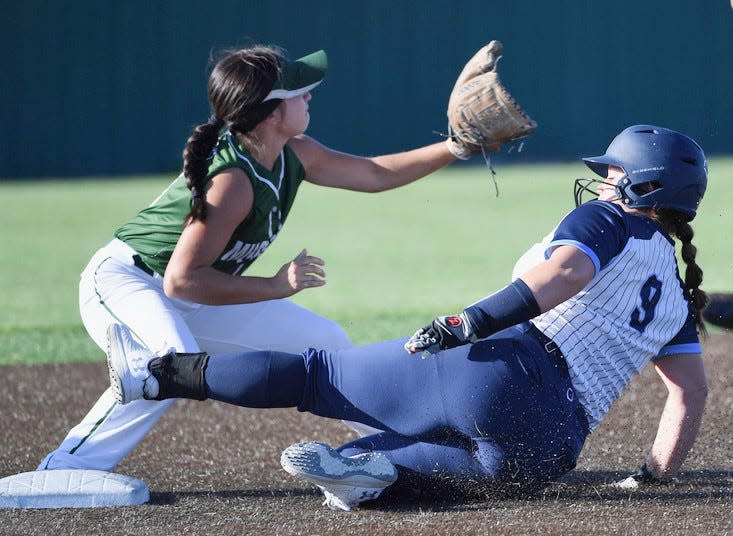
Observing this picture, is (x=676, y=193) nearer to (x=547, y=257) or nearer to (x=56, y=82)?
(x=547, y=257)

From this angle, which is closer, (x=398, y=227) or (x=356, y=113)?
(x=398, y=227)

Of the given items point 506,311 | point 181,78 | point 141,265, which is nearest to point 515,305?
point 506,311

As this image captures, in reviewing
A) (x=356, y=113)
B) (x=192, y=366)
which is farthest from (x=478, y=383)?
(x=356, y=113)

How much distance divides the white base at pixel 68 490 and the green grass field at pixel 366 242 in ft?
9.47

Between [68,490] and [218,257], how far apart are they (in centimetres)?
80

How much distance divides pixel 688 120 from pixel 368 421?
588 inches

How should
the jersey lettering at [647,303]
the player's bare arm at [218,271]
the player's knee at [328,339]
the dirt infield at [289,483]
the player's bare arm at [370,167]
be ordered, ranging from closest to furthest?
the dirt infield at [289,483] → the jersey lettering at [647,303] → the player's bare arm at [218,271] → the player's knee at [328,339] → the player's bare arm at [370,167]

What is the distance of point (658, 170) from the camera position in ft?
10.3

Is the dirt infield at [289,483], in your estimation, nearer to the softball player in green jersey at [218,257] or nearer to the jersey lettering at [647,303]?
the softball player in green jersey at [218,257]

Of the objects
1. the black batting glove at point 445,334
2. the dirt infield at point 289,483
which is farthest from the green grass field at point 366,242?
the black batting glove at point 445,334

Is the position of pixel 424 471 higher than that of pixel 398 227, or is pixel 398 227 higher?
pixel 424 471

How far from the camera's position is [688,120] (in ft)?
55.7

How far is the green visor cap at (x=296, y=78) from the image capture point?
11.2ft

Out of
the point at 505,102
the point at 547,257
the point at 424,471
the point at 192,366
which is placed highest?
the point at 505,102
